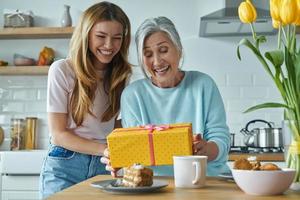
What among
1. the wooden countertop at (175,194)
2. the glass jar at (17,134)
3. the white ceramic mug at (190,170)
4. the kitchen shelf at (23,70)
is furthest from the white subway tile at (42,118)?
the white ceramic mug at (190,170)

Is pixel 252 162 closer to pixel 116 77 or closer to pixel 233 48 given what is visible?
pixel 116 77

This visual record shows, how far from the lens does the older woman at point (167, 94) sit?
5.44ft

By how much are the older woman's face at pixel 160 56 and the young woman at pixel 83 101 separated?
0.24 m

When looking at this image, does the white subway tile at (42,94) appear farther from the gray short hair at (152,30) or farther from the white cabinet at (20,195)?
→ the gray short hair at (152,30)

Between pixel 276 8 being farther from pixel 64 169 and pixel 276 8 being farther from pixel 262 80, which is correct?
pixel 262 80

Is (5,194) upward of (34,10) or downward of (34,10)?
downward

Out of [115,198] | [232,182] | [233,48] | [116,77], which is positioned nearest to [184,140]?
[232,182]

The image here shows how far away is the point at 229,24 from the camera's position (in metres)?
3.47

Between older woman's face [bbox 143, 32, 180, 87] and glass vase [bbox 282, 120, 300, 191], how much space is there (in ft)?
2.06

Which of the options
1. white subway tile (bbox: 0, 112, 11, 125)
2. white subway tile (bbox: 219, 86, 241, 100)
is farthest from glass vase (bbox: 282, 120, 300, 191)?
white subway tile (bbox: 0, 112, 11, 125)

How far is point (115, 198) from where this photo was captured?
1.07 m

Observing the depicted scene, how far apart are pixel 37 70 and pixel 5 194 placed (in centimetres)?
104

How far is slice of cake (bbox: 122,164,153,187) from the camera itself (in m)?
1.17

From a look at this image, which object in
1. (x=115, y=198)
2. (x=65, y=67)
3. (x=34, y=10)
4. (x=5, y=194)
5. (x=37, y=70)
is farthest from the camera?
Result: (x=34, y=10)
